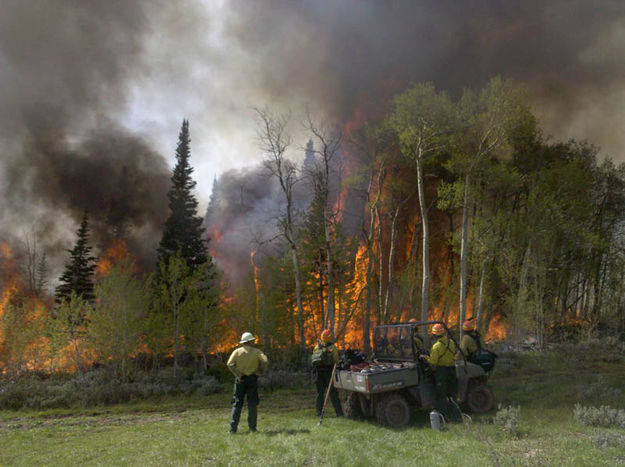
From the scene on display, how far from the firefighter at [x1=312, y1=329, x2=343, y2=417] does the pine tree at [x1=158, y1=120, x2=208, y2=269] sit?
20.6 m

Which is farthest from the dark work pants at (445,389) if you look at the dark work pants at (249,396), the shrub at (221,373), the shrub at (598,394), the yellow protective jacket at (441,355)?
the shrub at (221,373)

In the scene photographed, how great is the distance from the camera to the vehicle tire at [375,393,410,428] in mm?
8250

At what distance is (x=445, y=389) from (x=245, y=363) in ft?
15.0

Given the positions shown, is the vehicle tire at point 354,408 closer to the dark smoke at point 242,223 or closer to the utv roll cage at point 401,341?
the utv roll cage at point 401,341

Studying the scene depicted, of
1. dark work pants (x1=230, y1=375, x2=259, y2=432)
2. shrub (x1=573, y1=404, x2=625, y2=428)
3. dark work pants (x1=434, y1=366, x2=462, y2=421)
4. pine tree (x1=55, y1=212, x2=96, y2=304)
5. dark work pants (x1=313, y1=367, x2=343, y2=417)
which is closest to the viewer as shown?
shrub (x1=573, y1=404, x2=625, y2=428)

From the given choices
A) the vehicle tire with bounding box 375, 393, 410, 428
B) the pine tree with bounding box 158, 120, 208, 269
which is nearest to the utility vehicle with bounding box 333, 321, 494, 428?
the vehicle tire with bounding box 375, 393, 410, 428

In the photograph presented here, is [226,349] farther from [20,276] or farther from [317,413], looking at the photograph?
[20,276]

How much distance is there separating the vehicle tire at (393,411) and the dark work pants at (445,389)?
766mm

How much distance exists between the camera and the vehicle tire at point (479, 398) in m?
9.24

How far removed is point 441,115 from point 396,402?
1612 centimetres

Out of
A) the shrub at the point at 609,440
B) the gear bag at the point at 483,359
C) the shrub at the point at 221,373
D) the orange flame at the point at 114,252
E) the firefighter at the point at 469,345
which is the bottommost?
the shrub at the point at 221,373

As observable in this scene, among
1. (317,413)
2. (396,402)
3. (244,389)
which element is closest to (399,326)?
(396,402)

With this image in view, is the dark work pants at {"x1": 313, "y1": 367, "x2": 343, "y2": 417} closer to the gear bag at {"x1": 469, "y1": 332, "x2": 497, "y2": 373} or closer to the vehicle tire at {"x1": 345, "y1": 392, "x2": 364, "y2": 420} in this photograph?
the vehicle tire at {"x1": 345, "y1": 392, "x2": 364, "y2": 420}

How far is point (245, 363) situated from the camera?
8.29m
